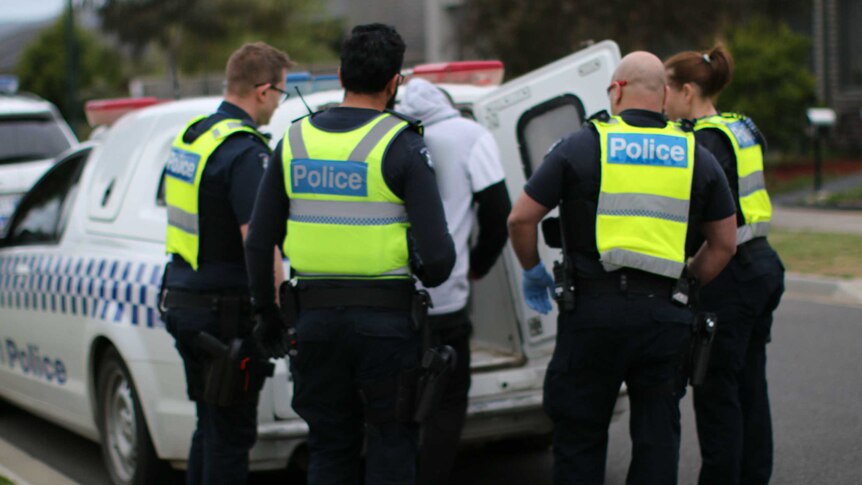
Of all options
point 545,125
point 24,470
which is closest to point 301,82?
→ point 545,125

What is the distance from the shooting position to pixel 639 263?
13.2 ft

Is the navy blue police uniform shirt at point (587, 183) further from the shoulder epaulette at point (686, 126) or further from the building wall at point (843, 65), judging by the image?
the building wall at point (843, 65)

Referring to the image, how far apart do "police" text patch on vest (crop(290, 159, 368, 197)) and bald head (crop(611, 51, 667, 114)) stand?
984mm

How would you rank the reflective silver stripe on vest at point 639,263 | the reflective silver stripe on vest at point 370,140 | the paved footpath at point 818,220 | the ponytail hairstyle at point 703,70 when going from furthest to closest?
the paved footpath at point 818,220
the ponytail hairstyle at point 703,70
the reflective silver stripe on vest at point 639,263
the reflective silver stripe on vest at point 370,140

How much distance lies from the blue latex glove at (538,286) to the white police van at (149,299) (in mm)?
645

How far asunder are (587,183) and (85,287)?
8.37 feet

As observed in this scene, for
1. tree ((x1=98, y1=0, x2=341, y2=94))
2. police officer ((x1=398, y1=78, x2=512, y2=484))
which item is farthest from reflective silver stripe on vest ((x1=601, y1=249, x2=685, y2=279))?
tree ((x1=98, y1=0, x2=341, y2=94))

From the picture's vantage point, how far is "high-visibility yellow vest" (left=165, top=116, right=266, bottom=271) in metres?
4.45

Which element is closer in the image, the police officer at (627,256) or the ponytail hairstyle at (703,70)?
the police officer at (627,256)

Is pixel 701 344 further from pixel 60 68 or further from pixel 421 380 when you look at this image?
pixel 60 68

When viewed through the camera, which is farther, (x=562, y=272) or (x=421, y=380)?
(x=562, y=272)

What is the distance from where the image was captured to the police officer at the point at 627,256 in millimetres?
4047

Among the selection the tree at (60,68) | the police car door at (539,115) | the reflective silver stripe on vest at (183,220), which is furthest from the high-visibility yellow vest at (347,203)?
the tree at (60,68)

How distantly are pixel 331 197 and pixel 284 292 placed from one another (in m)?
0.37
